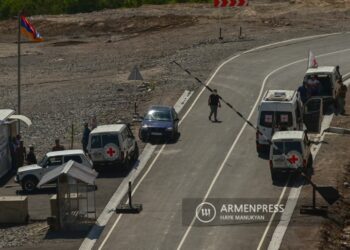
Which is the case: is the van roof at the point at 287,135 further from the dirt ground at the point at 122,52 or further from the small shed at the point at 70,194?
the small shed at the point at 70,194

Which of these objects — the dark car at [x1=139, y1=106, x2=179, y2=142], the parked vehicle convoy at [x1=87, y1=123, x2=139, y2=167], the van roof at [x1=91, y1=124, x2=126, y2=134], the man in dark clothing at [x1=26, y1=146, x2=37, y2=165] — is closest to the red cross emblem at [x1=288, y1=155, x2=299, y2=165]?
the parked vehicle convoy at [x1=87, y1=123, x2=139, y2=167]

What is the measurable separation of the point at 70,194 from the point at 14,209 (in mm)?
1954

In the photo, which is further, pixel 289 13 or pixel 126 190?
pixel 289 13

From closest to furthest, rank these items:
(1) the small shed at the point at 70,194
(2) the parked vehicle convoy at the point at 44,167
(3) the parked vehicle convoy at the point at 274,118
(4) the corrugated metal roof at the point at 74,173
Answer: (4) the corrugated metal roof at the point at 74,173, (1) the small shed at the point at 70,194, (2) the parked vehicle convoy at the point at 44,167, (3) the parked vehicle convoy at the point at 274,118

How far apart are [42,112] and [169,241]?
2226 centimetres

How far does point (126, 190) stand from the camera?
38125mm

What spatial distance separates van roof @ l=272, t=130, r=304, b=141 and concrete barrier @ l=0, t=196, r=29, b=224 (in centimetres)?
937

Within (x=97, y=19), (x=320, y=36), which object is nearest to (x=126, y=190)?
(x=320, y=36)

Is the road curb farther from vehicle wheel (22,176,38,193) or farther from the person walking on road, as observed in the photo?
the person walking on road

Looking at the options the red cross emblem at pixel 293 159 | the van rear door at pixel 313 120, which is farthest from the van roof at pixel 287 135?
the van rear door at pixel 313 120

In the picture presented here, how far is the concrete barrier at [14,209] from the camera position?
1387 inches

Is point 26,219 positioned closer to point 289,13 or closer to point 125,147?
point 125,147

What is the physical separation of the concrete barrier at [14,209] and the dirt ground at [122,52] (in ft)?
1.49

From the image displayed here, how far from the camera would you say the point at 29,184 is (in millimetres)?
38812
